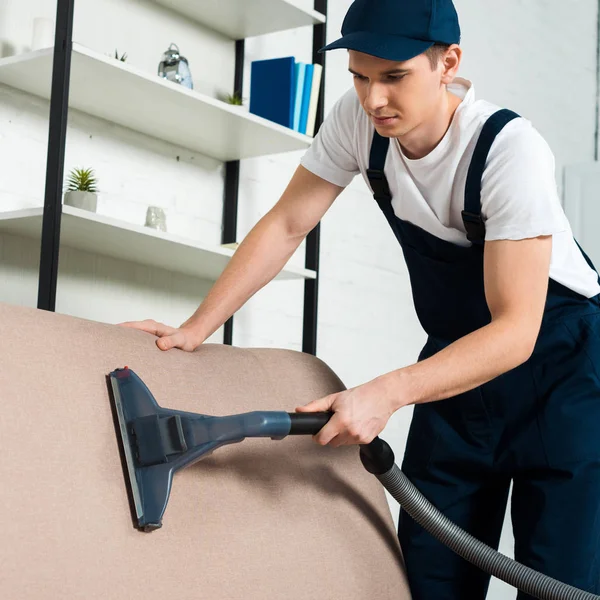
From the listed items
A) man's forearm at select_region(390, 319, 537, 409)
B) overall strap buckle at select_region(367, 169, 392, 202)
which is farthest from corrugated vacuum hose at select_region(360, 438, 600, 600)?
overall strap buckle at select_region(367, 169, 392, 202)

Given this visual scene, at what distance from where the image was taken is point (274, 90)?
2.76 metres

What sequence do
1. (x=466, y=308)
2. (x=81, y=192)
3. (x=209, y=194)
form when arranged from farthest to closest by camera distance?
(x=209, y=194), (x=81, y=192), (x=466, y=308)

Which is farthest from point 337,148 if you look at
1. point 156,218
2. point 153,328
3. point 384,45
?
point 156,218

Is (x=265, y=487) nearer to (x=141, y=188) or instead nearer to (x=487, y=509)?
(x=487, y=509)

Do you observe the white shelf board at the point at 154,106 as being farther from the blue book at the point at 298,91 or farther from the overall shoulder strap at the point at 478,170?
the overall shoulder strap at the point at 478,170

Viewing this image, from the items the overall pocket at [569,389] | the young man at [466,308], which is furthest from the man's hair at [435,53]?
the overall pocket at [569,389]

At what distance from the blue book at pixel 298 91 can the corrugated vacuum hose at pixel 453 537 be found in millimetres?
1606

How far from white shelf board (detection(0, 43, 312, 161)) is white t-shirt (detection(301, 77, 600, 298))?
0.81 metres

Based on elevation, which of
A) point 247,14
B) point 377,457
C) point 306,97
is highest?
point 247,14

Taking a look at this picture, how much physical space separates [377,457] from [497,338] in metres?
0.25

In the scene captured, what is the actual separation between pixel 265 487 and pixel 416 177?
0.59m

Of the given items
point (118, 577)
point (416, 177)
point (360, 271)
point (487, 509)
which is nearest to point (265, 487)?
point (118, 577)

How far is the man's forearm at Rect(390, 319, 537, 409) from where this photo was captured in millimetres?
1314

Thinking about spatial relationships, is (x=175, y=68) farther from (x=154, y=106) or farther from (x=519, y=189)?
(x=519, y=189)
